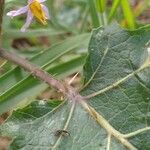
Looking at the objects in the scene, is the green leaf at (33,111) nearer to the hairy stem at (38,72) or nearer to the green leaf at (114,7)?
the hairy stem at (38,72)

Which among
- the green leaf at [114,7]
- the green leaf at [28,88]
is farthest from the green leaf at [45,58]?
the green leaf at [114,7]

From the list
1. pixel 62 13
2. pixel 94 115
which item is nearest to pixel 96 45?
pixel 94 115

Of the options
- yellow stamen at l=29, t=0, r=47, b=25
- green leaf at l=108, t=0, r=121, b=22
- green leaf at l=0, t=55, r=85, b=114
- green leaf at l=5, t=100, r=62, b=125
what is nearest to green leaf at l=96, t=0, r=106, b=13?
green leaf at l=108, t=0, r=121, b=22

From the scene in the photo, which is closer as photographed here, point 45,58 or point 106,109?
point 106,109

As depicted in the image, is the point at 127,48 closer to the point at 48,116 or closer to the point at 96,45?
the point at 96,45

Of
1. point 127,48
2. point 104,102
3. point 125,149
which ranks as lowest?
point 125,149

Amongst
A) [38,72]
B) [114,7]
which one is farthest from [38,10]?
[114,7]

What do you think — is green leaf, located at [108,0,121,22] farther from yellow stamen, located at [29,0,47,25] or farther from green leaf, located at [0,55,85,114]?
yellow stamen, located at [29,0,47,25]

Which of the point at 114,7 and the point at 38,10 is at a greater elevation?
the point at 38,10

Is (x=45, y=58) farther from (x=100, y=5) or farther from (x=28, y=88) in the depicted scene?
(x=100, y=5)
